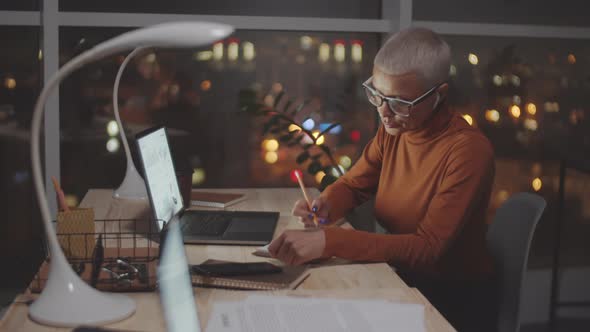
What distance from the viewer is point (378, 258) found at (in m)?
1.88

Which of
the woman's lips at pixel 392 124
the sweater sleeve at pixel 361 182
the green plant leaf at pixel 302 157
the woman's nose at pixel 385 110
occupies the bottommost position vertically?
the green plant leaf at pixel 302 157

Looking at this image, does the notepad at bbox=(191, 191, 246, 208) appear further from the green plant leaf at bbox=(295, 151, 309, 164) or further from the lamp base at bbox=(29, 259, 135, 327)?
Result: the lamp base at bbox=(29, 259, 135, 327)

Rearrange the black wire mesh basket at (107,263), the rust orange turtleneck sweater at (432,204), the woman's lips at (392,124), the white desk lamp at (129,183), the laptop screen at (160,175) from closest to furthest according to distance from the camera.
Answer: the black wire mesh basket at (107,263) < the rust orange turtleneck sweater at (432,204) < the laptop screen at (160,175) < the woman's lips at (392,124) < the white desk lamp at (129,183)

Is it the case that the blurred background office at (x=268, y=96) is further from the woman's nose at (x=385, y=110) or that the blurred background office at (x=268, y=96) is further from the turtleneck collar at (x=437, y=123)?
the woman's nose at (x=385, y=110)

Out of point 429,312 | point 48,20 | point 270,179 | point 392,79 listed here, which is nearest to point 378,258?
point 429,312

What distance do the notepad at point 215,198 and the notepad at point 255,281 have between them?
0.90m

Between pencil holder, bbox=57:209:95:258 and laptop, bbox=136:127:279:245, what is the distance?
0.19m

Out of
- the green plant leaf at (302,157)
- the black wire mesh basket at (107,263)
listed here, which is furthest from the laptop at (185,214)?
the green plant leaf at (302,157)

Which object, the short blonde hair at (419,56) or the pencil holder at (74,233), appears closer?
the pencil holder at (74,233)

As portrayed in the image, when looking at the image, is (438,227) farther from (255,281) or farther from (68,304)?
(68,304)

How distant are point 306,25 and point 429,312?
2.20m

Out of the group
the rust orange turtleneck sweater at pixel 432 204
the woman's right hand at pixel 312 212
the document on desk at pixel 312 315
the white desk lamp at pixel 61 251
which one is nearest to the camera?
the white desk lamp at pixel 61 251

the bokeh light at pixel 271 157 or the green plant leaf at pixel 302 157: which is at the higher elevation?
the green plant leaf at pixel 302 157

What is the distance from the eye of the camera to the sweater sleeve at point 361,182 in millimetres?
2463
